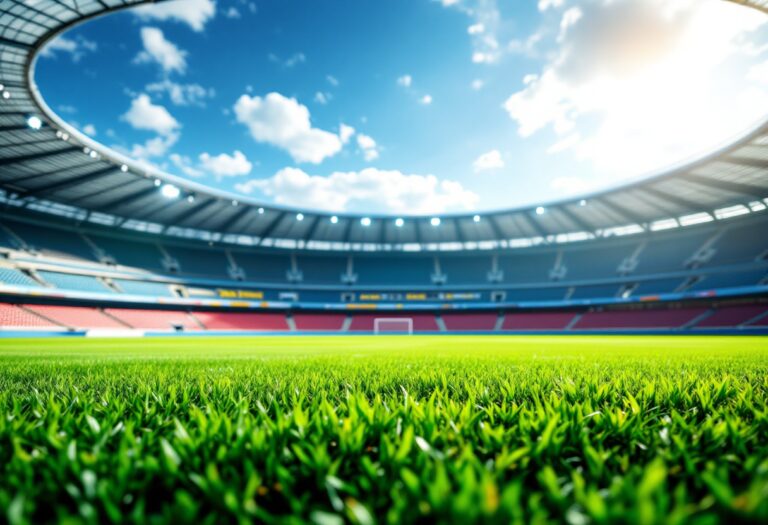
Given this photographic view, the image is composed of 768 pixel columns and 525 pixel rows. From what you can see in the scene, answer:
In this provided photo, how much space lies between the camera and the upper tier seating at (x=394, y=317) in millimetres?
48688

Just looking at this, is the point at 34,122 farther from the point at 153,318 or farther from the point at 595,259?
the point at 595,259

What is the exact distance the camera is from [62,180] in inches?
1261

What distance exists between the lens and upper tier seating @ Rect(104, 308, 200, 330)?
119 feet

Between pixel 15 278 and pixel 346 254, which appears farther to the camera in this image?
pixel 346 254

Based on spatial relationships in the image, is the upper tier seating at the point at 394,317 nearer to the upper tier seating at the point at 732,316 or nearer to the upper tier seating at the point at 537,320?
the upper tier seating at the point at 537,320

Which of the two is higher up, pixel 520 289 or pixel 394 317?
pixel 520 289

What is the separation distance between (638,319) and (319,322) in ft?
124

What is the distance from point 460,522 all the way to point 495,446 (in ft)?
2.75

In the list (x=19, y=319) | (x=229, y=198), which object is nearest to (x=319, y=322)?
(x=229, y=198)

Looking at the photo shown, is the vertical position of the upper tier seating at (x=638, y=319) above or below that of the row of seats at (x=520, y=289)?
below

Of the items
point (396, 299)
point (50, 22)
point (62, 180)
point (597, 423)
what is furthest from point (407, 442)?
point (396, 299)

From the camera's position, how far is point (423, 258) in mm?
56188

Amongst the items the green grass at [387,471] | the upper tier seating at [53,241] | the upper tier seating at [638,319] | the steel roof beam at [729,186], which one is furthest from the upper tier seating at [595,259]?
the upper tier seating at [53,241]

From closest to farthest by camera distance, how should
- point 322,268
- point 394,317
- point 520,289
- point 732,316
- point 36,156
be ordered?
1. point 36,156
2. point 732,316
3. point 520,289
4. point 394,317
5. point 322,268
